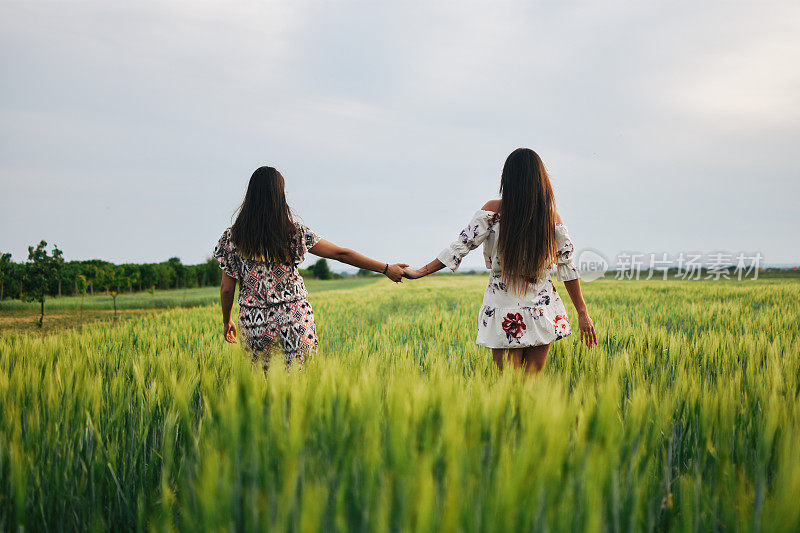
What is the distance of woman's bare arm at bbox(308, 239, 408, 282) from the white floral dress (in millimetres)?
844

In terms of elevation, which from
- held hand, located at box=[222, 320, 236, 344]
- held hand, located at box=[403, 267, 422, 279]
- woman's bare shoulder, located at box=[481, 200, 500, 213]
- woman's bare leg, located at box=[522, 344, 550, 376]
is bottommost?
woman's bare leg, located at box=[522, 344, 550, 376]

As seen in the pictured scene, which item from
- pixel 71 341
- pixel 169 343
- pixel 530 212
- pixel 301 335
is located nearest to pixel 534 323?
pixel 530 212

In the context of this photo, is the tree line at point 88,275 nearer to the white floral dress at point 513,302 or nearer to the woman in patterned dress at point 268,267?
the woman in patterned dress at point 268,267

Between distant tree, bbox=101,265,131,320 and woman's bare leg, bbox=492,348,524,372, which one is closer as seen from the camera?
woman's bare leg, bbox=492,348,524,372

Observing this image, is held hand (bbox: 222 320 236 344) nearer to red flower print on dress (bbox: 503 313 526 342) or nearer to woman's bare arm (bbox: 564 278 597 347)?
red flower print on dress (bbox: 503 313 526 342)

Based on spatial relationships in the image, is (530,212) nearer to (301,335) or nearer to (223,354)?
(301,335)

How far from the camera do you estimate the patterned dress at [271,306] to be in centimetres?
310

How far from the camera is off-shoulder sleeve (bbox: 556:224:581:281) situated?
3049 mm

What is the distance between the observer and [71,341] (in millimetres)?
4488

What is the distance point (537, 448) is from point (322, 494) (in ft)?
1.71

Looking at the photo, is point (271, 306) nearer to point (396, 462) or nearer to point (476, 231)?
point (476, 231)

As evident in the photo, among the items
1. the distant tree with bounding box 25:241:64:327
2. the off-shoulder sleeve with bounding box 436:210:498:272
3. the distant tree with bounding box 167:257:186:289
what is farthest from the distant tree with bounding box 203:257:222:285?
the off-shoulder sleeve with bounding box 436:210:498:272

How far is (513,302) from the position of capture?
9.64ft

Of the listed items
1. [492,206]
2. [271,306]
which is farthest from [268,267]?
[492,206]
